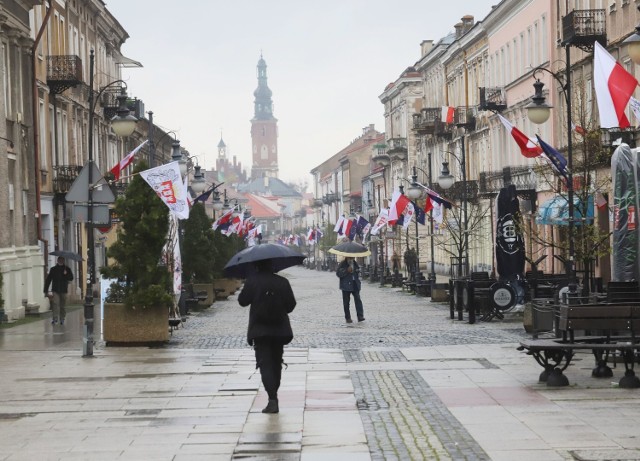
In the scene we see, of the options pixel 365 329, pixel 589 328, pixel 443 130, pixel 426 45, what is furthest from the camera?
pixel 426 45

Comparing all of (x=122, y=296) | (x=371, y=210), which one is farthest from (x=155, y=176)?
(x=371, y=210)

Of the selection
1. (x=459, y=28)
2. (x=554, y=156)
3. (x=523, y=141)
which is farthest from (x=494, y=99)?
(x=554, y=156)

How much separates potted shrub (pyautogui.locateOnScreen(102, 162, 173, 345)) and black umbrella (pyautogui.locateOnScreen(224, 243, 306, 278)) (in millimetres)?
8412

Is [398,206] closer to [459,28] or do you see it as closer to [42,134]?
[42,134]

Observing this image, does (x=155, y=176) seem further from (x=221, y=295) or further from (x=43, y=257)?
(x=221, y=295)

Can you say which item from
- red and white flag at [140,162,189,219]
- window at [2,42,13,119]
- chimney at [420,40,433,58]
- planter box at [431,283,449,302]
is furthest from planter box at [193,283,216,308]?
chimney at [420,40,433,58]

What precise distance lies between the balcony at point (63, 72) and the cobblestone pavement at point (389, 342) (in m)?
8.54

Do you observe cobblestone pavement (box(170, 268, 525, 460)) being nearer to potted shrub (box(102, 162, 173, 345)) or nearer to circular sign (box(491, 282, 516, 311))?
circular sign (box(491, 282, 516, 311))

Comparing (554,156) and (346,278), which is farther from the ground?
(554,156)

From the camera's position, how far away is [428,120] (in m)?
81.6

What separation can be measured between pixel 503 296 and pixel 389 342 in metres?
6.17

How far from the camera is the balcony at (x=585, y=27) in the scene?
1692 inches

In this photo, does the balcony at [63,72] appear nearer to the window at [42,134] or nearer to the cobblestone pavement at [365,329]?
the window at [42,134]

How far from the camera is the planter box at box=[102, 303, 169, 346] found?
23828 mm
